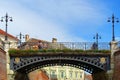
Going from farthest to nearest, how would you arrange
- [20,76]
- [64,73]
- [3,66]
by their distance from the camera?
[64,73] < [20,76] < [3,66]

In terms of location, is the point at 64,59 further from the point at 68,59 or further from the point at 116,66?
the point at 116,66

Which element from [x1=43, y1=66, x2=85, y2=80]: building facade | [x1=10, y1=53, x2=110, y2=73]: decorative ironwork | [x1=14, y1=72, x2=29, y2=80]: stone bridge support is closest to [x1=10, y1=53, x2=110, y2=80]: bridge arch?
[x1=10, y1=53, x2=110, y2=73]: decorative ironwork

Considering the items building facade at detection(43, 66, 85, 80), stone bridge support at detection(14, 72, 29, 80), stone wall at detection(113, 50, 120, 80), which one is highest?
stone wall at detection(113, 50, 120, 80)

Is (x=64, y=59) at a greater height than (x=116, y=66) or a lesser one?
greater

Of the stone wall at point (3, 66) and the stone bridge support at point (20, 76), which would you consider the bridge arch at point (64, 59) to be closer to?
the stone wall at point (3, 66)

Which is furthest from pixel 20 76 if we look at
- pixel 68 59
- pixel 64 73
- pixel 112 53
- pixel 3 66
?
pixel 64 73

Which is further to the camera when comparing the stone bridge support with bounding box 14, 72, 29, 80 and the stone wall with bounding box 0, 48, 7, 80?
the stone bridge support with bounding box 14, 72, 29, 80

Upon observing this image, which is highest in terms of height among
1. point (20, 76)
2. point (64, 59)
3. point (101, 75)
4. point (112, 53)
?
point (112, 53)

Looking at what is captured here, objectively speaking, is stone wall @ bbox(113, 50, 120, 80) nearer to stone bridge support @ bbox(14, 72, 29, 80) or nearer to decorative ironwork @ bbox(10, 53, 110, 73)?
decorative ironwork @ bbox(10, 53, 110, 73)

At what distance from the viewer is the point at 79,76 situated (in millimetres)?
145000

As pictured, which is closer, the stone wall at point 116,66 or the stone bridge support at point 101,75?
the stone wall at point 116,66

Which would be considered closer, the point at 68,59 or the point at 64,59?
the point at 68,59

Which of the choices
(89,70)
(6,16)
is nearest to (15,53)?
(6,16)

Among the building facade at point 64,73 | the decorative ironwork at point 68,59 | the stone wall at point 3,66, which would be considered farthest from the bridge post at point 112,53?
the building facade at point 64,73
